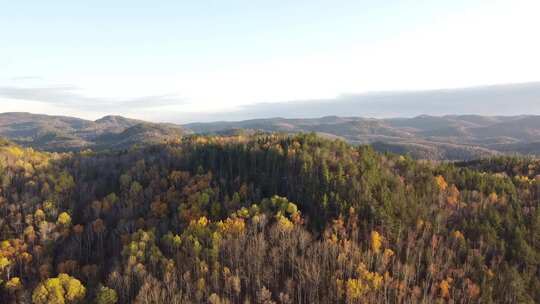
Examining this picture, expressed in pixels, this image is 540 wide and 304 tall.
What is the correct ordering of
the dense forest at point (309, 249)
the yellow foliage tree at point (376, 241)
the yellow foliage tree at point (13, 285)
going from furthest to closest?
the yellow foliage tree at point (13, 285)
the yellow foliage tree at point (376, 241)
the dense forest at point (309, 249)

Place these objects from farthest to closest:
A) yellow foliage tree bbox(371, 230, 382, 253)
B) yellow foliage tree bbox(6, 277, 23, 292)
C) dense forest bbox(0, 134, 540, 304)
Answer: yellow foliage tree bbox(6, 277, 23, 292) < yellow foliage tree bbox(371, 230, 382, 253) < dense forest bbox(0, 134, 540, 304)

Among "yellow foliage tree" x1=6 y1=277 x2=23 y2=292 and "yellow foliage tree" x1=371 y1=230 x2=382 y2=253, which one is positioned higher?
"yellow foliage tree" x1=371 y1=230 x2=382 y2=253

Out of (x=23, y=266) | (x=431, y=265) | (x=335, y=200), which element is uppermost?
(x=335, y=200)

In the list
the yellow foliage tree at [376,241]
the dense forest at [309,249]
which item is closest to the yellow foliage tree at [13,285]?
the dense forest at [309,249]

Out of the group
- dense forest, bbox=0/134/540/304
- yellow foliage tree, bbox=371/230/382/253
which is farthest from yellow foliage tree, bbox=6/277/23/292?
yellow foliage tree, bbox=371/230/382/253

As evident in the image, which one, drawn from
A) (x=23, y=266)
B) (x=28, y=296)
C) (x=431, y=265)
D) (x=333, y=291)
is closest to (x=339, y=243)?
(x=333, y=291)

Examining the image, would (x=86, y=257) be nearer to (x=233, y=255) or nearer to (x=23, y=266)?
(x=23, y=266)

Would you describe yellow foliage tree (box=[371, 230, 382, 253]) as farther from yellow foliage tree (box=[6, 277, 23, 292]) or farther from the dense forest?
yellow foliage tree (box=[6, 277, 23, 292])

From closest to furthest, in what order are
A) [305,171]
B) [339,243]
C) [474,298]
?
1. [474,298]
2. [339,243]
3. [305,171]

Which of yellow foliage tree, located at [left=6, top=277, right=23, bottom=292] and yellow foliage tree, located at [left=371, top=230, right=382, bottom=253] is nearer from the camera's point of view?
yellow foliage tree, located at [left=371, top=230, right=382, bottom=253]

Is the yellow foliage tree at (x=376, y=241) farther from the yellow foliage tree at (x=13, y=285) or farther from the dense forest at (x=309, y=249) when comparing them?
the yellow foliage tree at (x=13, y=285)

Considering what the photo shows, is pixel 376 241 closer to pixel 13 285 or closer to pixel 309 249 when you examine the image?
pixel 309 249
